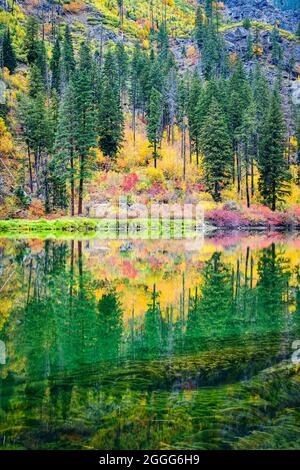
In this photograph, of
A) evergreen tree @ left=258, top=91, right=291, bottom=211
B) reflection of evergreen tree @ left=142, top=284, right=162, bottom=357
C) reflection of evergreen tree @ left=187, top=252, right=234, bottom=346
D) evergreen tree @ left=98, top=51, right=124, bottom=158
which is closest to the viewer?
reflection of evergreen tree @ left=142, top=284, right=162, bottom=357

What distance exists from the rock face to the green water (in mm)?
144840

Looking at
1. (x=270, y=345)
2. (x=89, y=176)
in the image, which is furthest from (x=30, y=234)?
(x=270, y=345)

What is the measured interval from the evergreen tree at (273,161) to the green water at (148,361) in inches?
1603

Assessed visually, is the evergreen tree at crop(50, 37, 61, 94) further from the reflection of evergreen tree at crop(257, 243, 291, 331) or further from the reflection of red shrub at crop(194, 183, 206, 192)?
the reflection of evergreen tree at crop(257, 243, 291, 331)

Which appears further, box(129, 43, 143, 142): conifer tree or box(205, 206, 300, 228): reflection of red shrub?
box(129, 43, 143, 142): conifer tree

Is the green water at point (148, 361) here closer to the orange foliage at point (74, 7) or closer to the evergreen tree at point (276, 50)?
the orange foliage at point (74, 7)

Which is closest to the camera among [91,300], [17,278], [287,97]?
[91,300]

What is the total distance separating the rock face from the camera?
466 ft

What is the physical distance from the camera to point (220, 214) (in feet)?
162

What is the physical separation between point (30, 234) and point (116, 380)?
34473mm

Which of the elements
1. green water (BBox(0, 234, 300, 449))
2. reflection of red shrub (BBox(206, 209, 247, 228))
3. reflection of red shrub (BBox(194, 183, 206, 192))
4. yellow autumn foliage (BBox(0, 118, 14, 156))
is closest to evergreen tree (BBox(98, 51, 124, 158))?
reflection of red shrub (BBox(194, 183, 206, 192))

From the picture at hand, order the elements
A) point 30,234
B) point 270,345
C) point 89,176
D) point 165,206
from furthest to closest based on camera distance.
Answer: point 165,206
point 89,176
point 30,234
point 270,345

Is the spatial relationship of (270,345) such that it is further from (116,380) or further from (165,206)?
(165,206)

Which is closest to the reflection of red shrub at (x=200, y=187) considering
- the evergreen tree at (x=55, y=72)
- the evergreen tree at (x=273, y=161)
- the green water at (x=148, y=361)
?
the evergreen tree at (x=273, y=161)
